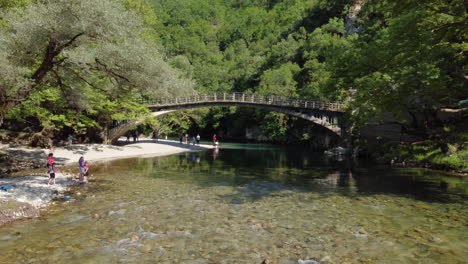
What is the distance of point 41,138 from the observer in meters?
30.6

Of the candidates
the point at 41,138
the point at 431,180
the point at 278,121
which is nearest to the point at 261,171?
the point at 431,180

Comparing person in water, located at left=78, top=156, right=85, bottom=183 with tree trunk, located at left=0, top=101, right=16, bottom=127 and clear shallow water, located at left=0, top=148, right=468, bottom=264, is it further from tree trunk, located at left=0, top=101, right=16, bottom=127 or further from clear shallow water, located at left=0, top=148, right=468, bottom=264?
tree trunk, located at left=0, top=101, right=16, bottom=127

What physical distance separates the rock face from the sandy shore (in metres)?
0.25

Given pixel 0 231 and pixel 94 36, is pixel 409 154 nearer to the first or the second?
pixel 94 36

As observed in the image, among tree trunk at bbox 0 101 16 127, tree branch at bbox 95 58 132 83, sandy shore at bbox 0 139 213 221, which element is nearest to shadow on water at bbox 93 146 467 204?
sandy shore at bbox 0 139 213 221

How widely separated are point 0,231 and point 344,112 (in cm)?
3919

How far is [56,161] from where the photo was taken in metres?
26.0

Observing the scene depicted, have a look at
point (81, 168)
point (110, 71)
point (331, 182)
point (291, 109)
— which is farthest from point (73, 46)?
point (291, 109)

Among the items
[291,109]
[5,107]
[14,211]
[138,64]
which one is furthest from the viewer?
[291,109]

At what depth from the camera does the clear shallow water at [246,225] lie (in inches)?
320

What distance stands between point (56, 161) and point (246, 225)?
21.7m

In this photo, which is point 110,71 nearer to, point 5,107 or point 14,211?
point 5,107

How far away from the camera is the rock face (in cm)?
1037

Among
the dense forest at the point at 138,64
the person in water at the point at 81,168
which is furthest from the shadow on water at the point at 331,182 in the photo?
the person in water at the point at 81,168
